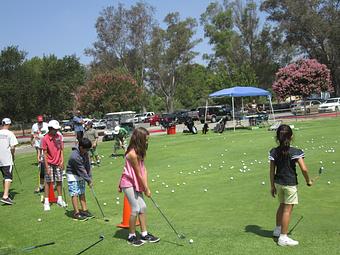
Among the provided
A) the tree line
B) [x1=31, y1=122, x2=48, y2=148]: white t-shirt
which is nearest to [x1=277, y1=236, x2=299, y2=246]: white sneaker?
[x1=31, y1=122, x2=48, y2=148]: white t-shirt

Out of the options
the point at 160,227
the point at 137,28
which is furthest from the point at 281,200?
the point at 137,28

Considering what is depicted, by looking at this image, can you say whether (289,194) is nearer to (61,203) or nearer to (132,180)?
(132,180)

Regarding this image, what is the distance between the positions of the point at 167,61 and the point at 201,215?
61.4 m

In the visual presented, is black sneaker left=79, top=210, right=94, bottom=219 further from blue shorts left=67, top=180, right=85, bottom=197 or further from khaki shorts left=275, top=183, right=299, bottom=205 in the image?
khaki shorts left=275, top=183, right=299, bottom=205

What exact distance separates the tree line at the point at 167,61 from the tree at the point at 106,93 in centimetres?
11

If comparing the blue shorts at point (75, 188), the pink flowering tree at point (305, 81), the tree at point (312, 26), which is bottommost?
the blue shorts at point (75, 188)

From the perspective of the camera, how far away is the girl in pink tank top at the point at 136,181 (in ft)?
19.4

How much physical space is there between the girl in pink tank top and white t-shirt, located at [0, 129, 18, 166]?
4554 millimetres

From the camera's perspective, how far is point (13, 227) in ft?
25.2

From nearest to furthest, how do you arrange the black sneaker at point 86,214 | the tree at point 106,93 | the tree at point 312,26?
the black sneaker at point 86,214 → the tree at point 106,93 → the tree at point 312,26

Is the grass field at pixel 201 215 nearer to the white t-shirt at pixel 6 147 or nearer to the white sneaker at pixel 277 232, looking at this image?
the white sneaker at pixel 277 232

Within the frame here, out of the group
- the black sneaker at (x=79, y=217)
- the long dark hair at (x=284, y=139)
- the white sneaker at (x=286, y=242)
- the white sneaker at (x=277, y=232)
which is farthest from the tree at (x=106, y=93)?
the white sneaker at (x=286, y=242)

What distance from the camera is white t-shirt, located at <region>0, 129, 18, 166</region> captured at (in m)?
9.65

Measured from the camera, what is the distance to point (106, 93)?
164 ft
